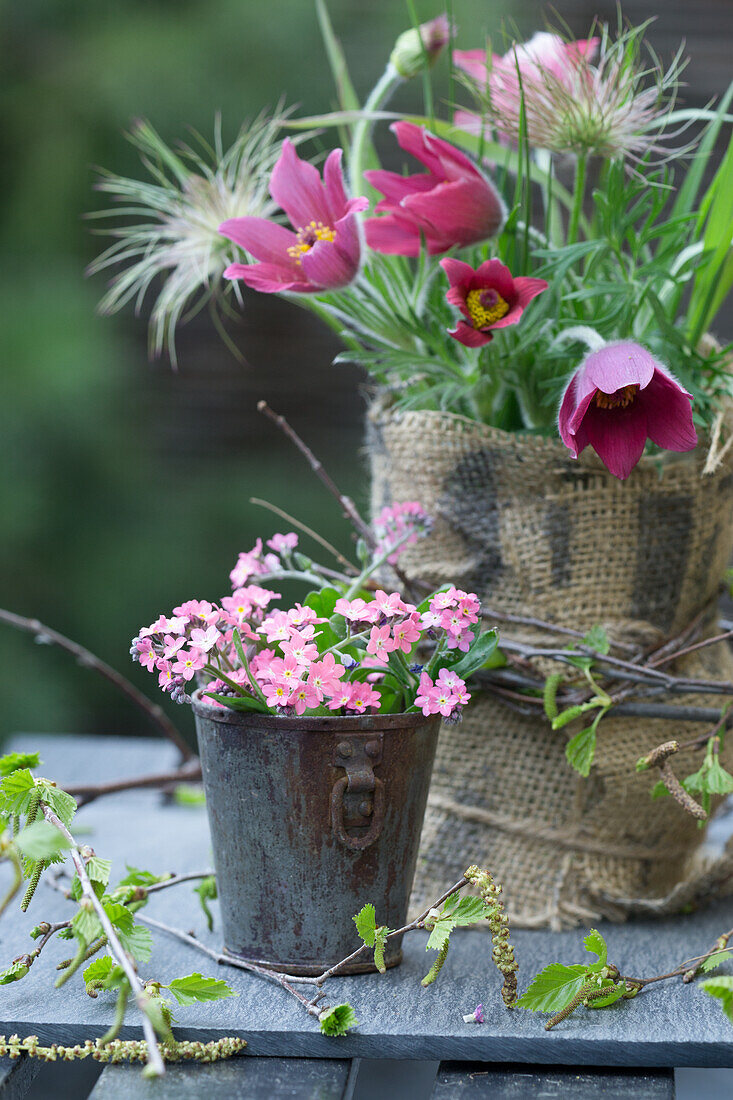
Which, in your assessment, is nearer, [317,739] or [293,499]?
[317,739]

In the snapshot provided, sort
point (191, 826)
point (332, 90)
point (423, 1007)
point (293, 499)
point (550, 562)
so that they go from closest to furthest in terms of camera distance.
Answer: point (423, 1007) < point (550, 562) < point (191, 826) < point (332, 90) < point (293, 499)

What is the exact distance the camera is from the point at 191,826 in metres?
0.86

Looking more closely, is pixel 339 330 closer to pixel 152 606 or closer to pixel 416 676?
pixel 416 676

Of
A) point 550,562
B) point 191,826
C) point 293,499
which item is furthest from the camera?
point 293,499

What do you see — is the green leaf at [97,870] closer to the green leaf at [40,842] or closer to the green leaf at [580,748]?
the green leaf at [40,842]

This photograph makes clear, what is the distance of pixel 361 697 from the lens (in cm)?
53

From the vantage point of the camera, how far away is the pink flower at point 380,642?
518 millimetres

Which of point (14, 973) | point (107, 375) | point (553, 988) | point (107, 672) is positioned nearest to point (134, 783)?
point (107, 672)

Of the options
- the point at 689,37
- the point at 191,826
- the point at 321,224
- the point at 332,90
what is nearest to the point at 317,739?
the point at 321,224

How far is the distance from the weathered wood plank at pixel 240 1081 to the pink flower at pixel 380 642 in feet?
0.58

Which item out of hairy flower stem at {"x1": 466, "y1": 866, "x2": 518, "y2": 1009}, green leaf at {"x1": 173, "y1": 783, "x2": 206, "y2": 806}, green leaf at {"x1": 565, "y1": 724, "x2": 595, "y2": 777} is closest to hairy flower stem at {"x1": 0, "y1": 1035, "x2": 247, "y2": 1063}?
hairy flower stem at {"x1": 466, "y1": 866, "x2": 518, "y2": 1009}

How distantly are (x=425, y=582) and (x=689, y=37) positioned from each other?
1.44 m

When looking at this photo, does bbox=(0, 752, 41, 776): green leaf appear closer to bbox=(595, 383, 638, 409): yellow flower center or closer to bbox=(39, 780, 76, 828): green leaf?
bbox=(39, 780, 76, 828): green leaf

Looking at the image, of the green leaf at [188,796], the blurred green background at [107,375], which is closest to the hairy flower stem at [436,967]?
the green leaf at [188,796]
